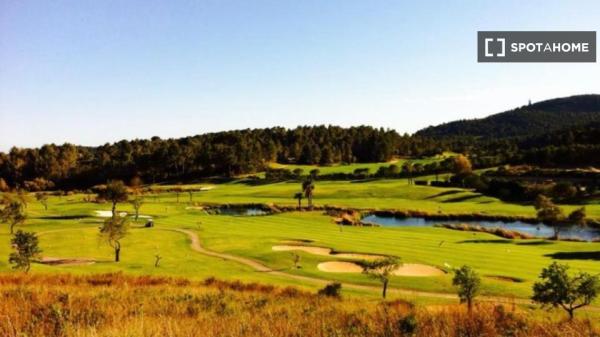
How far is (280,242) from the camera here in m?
55.1

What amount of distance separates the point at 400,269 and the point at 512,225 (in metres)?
49.3

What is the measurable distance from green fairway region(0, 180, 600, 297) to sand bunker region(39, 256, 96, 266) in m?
1.39

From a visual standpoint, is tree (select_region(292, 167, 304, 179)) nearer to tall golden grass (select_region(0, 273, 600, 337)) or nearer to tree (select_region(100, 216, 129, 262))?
tree (select_region(100, 216, 129, 262))

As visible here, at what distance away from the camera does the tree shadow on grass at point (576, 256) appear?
47094 millimetres

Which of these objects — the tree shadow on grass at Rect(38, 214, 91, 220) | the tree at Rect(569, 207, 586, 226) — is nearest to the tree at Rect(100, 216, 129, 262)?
the tree shadow on grass at Rect(38, 214, 91, 220)

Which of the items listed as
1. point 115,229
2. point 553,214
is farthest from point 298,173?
point 115,229

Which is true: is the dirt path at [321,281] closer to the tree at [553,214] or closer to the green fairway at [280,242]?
the green fairway at [280,242]

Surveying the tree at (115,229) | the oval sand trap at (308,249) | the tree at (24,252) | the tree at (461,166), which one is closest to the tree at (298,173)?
the tree at (461,166)

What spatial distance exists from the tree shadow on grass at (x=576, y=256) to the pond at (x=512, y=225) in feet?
70.9

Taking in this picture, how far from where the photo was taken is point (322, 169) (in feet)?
567

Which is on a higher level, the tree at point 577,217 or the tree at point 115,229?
the tree at point 115,229

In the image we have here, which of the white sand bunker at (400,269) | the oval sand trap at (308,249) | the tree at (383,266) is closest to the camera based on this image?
the tree at (383,266)

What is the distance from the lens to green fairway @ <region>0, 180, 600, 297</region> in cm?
3825

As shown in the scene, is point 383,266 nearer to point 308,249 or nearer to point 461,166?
point 308,249
